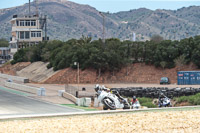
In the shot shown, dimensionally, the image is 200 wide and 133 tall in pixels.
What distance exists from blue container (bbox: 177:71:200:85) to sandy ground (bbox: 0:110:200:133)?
41.8 m

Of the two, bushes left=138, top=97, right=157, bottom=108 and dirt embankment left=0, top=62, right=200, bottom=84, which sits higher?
dirt embankment left=0, top=62, right=200, bottom=84

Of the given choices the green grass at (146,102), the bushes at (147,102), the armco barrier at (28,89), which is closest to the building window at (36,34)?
the armco barrier at (28,89)

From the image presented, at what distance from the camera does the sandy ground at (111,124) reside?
651 inches

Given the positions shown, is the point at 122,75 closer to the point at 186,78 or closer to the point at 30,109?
the point at 186,78

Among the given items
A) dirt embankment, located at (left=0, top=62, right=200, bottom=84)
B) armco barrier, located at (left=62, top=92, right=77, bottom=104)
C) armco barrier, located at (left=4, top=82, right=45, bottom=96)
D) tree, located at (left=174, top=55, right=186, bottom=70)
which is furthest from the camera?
dirt embankment, located at (left=0, top=62, right=200, bottom=84)

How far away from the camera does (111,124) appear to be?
17891 millimetres

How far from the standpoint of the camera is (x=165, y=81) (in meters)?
64.0

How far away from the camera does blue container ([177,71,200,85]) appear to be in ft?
202

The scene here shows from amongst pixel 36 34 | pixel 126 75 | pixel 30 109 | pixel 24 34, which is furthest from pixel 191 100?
pixel 36 34

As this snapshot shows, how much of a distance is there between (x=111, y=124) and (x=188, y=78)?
46039 mm

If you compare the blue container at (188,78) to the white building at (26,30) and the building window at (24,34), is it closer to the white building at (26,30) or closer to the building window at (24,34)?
the white building at (26,30)

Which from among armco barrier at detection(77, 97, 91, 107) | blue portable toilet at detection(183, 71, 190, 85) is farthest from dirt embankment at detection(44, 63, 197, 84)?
armco barrier at detection(77, 97, 91, 107)

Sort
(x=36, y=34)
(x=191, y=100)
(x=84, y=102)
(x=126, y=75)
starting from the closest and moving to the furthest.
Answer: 1. (x=84, y=102)
2. (x=191, y=100)
3. (x=126, y=75)
4. (x=36, y=34)

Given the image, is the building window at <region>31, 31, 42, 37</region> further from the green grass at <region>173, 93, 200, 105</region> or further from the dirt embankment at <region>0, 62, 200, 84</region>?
the green grass at <region>173, 93, 200, 105</region>
